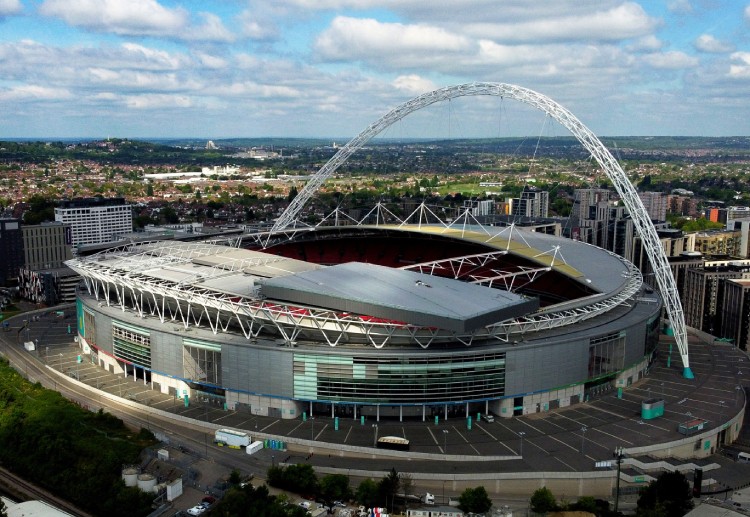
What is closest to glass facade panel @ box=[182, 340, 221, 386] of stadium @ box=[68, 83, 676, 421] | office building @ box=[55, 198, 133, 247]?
stadium @ box=[68, 83, 676, 421]

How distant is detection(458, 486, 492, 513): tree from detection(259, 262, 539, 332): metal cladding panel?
1173 cm

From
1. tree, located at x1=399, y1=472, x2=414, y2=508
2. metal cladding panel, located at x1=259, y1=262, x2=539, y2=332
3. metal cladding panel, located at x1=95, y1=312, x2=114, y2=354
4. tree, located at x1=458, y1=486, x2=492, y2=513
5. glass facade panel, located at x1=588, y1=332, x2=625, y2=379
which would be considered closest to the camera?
tree, located at x1=458, y1=486, x2=492, y2=513

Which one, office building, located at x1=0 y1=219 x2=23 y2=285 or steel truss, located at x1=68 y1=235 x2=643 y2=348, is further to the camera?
office building, located at x1=0 y1=219 x2=23 y2=285

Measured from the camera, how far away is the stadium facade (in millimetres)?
52875

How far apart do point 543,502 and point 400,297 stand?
18139mm

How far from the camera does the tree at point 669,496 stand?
4062 cm

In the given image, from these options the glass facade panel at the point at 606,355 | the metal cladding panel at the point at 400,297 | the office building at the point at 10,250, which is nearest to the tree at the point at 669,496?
the metal cladding panel at the point at 400,297

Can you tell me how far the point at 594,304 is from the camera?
6238cm

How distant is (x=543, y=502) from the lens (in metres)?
41.6

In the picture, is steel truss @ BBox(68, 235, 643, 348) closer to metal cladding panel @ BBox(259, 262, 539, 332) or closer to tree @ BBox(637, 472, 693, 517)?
metal cladding panel @ BBox(259, 262, 539, 332)

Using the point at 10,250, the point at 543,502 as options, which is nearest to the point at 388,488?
the point at 543,502

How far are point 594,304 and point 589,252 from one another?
22.6m

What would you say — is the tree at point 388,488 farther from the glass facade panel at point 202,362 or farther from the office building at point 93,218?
the office building at point 93,218

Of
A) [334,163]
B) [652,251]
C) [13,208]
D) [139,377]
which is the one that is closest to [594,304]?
[652,251]
